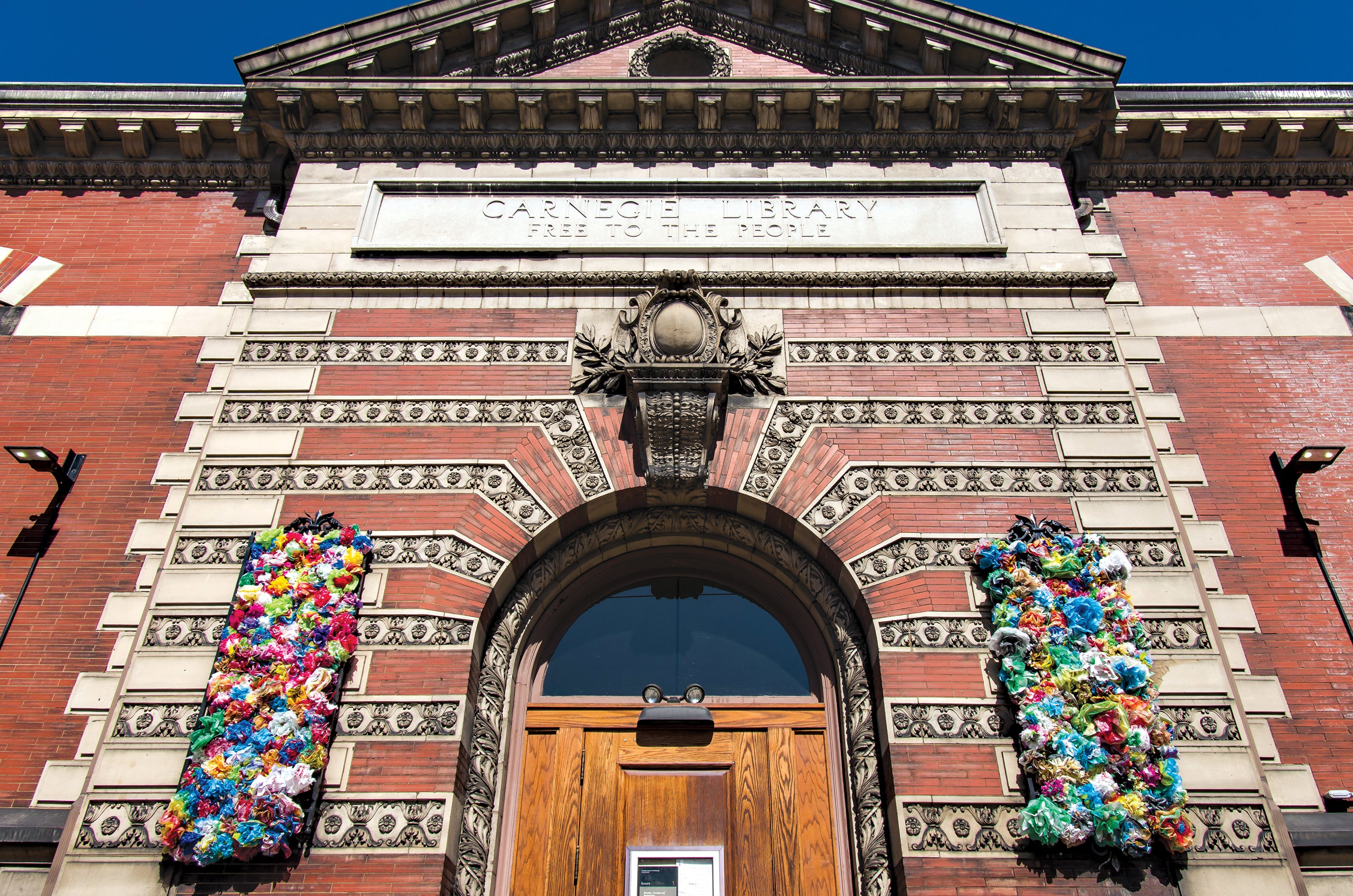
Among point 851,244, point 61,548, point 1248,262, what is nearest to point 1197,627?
point 851,244

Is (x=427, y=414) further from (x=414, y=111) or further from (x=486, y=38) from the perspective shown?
(x=486, y=38)

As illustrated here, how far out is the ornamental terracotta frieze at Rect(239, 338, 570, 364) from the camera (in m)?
10.1

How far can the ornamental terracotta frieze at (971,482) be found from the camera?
916 centimetres

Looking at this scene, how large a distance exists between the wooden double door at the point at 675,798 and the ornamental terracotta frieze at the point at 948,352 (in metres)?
3.88

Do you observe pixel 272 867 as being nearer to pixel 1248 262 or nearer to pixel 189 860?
pixel 189 860

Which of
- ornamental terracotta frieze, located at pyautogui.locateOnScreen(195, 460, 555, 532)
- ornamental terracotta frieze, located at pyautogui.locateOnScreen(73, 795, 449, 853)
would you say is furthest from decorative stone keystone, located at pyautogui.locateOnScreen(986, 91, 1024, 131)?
ornamental terracotta frieze, located at pyautogui.locateOnScreen(73, 795, 449, 853)

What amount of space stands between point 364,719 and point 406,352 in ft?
13.7

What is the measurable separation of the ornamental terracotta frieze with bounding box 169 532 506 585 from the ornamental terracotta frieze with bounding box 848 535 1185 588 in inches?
143

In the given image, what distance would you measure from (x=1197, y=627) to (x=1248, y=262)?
6267 mm

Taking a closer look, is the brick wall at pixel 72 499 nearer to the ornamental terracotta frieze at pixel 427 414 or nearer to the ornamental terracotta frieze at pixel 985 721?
the ornamental terracotta frieze at pixel 427 414

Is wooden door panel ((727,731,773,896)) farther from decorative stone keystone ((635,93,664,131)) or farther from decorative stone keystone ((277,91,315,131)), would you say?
decorative stone keystone ((277,91,315,131))

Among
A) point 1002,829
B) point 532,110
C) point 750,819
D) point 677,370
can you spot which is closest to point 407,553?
point 677,370

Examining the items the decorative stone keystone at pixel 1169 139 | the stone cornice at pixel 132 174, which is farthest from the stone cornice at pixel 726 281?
the decorative stone keystone at pixel 1169 139

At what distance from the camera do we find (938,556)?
8.78 meters
